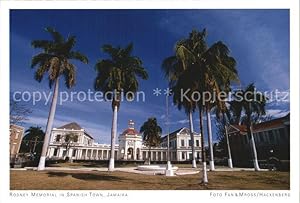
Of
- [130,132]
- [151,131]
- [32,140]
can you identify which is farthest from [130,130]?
[32,140]

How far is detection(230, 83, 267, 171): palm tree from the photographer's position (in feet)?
66.8

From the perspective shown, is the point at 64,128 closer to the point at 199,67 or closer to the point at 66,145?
the point at 66,145

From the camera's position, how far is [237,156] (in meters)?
33.8

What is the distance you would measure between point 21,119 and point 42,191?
13.8m

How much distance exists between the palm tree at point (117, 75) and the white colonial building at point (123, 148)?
3171 centimetres

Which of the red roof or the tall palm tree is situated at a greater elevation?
the tall palm tree

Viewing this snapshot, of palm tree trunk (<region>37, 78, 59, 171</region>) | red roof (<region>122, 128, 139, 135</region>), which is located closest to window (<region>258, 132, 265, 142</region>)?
palm tree trunk (<region>37, 78, 59, 171</region>)

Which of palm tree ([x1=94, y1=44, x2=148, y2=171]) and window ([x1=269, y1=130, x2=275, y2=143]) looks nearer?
palm tree ([x1=94, y1=44, x2=148, y2=171])

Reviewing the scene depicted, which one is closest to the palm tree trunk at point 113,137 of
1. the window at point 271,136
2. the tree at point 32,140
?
the window at point 271,136

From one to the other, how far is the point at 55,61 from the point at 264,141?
1184 inches

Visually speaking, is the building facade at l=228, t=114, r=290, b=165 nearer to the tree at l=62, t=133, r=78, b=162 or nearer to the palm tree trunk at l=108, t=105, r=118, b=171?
the palm tree trunk at l=108, t=105, r=118, b=171

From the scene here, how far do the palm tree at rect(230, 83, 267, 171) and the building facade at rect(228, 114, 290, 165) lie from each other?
22.7 ft

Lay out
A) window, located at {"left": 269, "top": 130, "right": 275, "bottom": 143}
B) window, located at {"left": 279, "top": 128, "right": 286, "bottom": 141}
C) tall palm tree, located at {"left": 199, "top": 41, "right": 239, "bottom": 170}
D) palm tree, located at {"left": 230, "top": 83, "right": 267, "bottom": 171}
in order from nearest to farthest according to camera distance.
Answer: tall palm tree, located at {"left": 199, "top": 41, "right": 239, "bottom": 170} < palm tree, located at {"left": 230, "top": 83, "right": 267, "bottom": 171} < window, located at {"left": 279, "top": 128, "right": 286, "bottom": 141} < window, located at {"left": 269, "top": 130, "right": 275, "bottom": 143}
